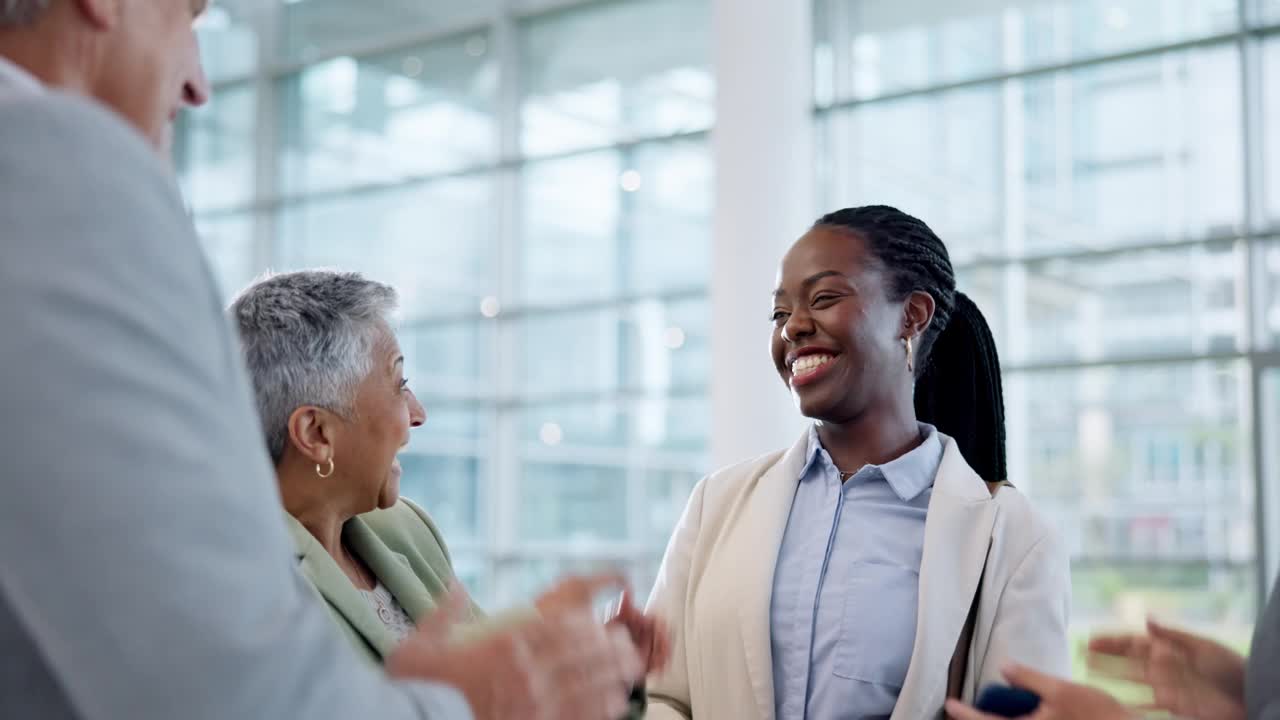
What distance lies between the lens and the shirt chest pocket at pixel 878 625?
7.48 feet

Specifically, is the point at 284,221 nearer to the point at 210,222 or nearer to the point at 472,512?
the point at 210,222

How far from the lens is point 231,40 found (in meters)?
11.5

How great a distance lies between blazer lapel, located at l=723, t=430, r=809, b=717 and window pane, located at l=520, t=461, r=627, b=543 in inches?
258

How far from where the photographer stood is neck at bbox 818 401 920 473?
8.36 feet

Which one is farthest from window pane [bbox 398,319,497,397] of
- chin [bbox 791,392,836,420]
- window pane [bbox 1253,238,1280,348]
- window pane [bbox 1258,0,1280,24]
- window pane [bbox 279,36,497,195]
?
chin [bbox 791,392,836,420]

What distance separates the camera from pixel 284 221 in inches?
440

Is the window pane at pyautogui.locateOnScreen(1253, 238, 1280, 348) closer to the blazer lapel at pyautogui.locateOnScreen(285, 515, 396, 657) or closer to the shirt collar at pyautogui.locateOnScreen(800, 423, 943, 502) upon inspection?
the shirt collar at pyautogui.locateOnScreen(800, 423, 943, 502)

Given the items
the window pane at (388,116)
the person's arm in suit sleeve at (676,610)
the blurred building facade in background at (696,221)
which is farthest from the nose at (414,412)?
the window pane at (388,116)

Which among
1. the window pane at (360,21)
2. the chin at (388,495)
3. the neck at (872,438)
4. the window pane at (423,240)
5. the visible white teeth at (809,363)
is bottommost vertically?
the chin at (388,495)

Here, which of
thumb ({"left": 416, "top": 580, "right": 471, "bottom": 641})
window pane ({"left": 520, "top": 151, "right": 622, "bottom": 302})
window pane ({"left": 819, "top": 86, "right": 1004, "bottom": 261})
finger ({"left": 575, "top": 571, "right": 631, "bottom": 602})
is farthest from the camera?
window pane ({"left": 520, "top": 151, "right": 622, "bottom": 302})

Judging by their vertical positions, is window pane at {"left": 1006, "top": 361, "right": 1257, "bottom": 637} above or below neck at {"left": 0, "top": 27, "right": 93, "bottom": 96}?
below

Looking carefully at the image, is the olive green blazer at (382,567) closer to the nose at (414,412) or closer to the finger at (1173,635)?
the nose at (414,412)

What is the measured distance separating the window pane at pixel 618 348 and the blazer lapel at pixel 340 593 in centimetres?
680

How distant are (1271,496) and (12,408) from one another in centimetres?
752
